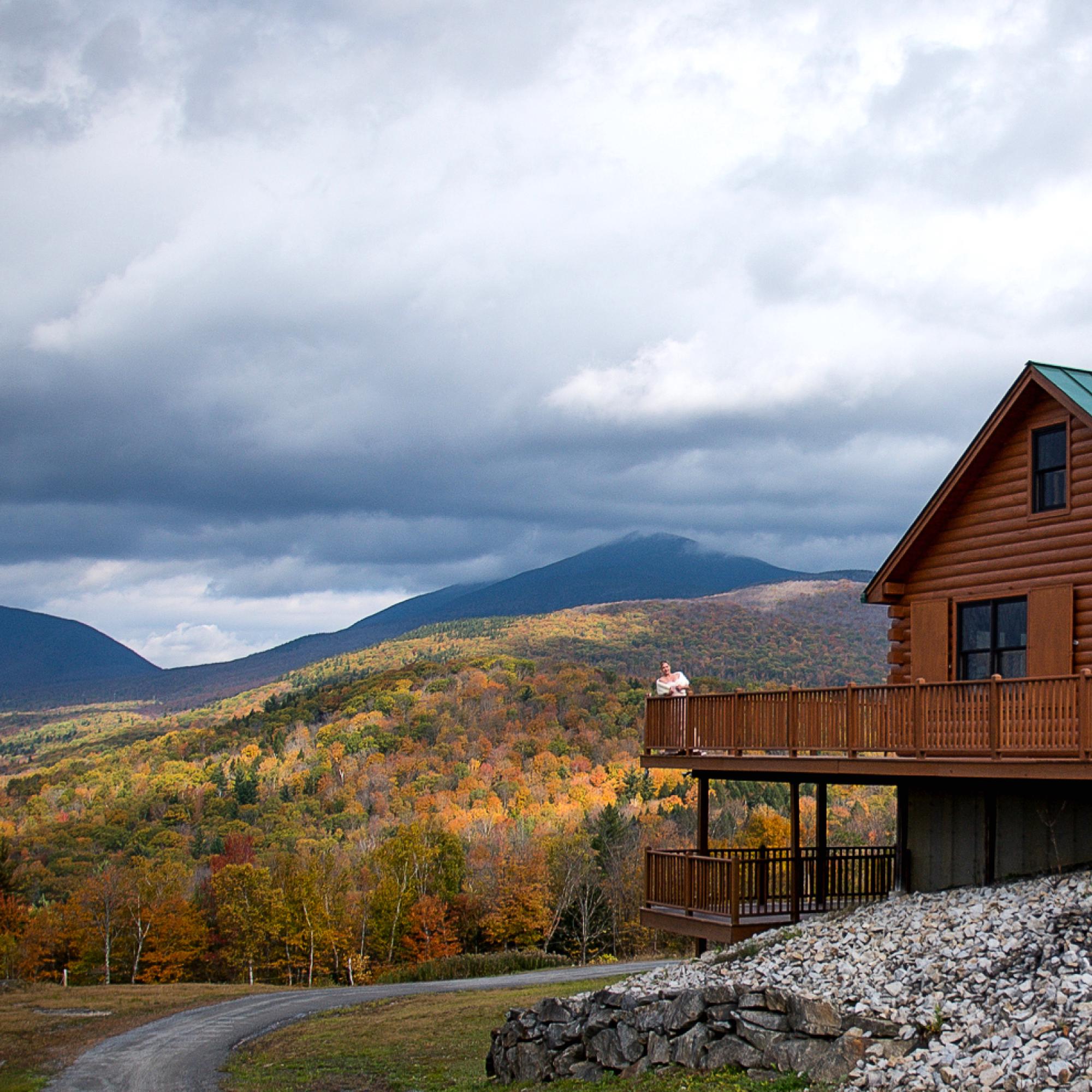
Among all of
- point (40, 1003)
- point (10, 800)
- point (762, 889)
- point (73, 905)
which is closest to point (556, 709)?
point (10, 800)

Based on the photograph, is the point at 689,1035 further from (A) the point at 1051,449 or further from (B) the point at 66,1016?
(B) the point at 66,1016

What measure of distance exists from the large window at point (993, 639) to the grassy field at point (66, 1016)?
63.6 ft

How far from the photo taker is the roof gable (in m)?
21.0

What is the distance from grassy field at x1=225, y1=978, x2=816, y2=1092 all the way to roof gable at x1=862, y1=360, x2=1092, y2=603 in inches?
414

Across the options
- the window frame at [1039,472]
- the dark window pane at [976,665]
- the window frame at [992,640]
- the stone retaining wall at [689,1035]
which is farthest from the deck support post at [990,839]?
the stone retaining wall at [689,1035]

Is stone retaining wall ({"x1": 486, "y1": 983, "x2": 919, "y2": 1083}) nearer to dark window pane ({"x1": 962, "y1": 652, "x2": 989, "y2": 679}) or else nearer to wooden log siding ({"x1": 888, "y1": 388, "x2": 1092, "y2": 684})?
wooden log siding ({"x1": 888, "y1": 388, "x2": 1092, "y2": 684})

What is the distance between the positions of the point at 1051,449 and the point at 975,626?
3.43 m

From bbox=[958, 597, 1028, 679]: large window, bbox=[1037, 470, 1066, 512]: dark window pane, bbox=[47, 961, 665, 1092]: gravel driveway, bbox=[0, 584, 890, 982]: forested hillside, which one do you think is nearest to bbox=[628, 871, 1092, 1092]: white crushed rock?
bbox=[958, 597, 1028, 679]: large window

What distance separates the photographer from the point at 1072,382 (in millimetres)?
21484

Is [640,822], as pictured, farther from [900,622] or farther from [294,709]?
[294,709]

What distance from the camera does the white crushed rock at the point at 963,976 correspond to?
14.0 meters

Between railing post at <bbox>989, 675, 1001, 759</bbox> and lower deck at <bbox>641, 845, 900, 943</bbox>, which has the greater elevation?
railing post at <bbox>989, 675, 1001, 759</bbox>

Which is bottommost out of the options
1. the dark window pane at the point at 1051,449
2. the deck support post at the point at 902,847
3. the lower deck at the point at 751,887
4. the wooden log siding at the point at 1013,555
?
the lower deck at the point at 751,887

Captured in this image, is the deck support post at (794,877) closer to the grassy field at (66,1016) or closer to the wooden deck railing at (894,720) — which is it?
the wooden deck railing at (894,720)
